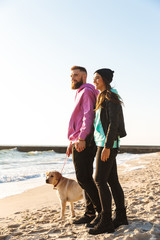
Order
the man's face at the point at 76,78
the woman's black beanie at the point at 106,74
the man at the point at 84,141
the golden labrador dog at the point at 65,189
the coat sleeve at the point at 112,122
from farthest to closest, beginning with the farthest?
the golden labrador dog at the point at 65,189
the man's face at the point at 76,78
the man at the point at 84,141
the woman's black beanie at the point at 106,74
the coat sleeve at the point at 112,122

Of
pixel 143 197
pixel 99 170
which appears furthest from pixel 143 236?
pixel 143 197

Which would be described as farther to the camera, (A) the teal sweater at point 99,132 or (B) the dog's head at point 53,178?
(B) the dog's head at point 53,178

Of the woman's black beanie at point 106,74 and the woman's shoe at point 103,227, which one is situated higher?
the woman's black beanie at point 106,74

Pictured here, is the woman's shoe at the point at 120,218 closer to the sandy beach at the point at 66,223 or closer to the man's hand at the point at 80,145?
the sandy beach at the point at 66,223

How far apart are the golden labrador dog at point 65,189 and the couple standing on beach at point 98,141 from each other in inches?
18.4

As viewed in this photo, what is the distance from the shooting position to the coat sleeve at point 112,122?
257cm

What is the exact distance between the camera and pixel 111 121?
2598mm

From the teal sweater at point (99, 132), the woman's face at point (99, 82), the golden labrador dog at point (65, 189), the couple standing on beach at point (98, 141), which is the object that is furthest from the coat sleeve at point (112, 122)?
the golden labrador dog at point (65, 189)

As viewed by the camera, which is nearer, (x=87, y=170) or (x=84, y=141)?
(x=84, y=141)

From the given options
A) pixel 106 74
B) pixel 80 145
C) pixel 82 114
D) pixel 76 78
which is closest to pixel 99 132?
pixel 80 145

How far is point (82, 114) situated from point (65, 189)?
1.32m

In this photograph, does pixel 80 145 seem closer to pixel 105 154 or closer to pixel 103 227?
pixel 105 154

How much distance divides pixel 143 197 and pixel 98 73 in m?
2.71

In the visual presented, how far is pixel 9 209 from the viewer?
5.01 meters
